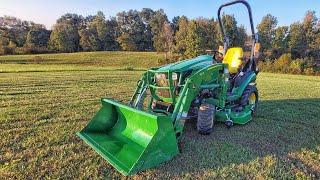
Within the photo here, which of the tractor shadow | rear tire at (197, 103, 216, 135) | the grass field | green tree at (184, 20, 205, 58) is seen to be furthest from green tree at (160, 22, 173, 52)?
rear tire at (197, 103, 216, 135)

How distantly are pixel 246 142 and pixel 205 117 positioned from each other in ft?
2.60

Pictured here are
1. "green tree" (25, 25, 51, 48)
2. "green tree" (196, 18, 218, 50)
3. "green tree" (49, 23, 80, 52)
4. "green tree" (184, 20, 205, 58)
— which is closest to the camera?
"green tree" (184, 20, 205, 58)

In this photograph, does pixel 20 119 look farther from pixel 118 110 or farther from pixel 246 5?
pixel 246 5

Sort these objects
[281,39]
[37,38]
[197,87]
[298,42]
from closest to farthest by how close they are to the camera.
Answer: [197,87] → [298,42] → [281,39] → [37,38]

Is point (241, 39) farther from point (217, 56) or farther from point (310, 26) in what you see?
point (310, 26)

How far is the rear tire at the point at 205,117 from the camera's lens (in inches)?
208

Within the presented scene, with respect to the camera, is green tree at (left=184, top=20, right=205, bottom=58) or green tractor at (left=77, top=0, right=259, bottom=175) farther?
green tree at (left=184, top=20, right=205, bottom=58)

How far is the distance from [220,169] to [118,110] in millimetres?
1932

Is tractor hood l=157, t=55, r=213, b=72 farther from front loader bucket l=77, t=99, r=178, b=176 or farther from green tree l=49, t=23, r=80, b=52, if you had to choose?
green tree l=49, t=23, r=80, b=52

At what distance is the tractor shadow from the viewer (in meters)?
4.38

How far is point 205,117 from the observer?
5.32 metres

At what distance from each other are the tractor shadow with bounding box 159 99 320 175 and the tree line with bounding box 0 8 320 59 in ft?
60.1

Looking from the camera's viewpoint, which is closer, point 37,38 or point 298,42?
point 298,42

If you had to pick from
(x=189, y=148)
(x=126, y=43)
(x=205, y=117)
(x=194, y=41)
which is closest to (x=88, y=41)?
(x=126, y=43)
